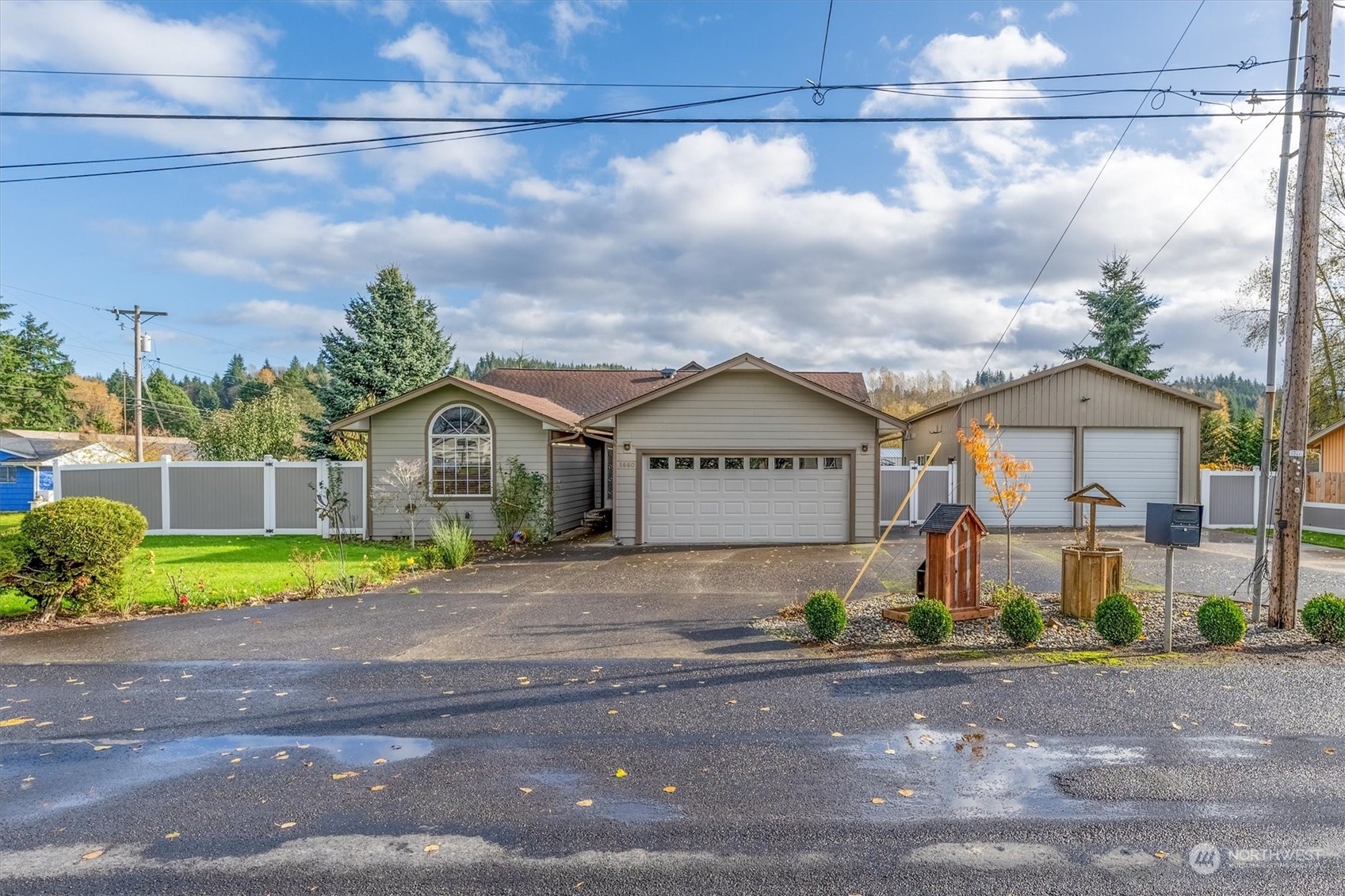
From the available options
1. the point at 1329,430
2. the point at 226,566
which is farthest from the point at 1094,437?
the point at 226,566

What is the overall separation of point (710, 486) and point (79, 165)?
1154 cm

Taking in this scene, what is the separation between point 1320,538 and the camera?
16.4 metres

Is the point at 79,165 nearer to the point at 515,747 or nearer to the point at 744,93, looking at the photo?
the point at 744,93

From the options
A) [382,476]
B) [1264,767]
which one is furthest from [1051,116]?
[382,476]

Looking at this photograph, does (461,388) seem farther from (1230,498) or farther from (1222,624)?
(1230,498)

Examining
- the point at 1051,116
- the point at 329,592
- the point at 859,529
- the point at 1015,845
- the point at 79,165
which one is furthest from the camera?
the point at 859,529

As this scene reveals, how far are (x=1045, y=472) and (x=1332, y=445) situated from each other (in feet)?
30.9

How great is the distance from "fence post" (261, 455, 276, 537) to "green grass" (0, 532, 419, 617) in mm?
327

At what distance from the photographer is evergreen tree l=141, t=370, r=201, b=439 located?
57.9 m

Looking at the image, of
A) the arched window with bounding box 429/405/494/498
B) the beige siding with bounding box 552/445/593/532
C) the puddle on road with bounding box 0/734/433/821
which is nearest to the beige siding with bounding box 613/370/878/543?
the beige siding with bounding box 552/445/593/532

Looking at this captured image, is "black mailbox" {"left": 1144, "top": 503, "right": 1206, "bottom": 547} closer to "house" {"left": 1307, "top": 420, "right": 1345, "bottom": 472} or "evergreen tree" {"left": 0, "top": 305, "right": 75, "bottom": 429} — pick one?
"house" {"left": 1307, "top": 420, "right": 1345, "bottom": 472}

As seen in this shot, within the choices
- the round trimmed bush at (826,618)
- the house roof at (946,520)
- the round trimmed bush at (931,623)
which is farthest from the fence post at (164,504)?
the round trimmed bush at (931,623)

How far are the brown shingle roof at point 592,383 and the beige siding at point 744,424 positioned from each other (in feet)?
26.7

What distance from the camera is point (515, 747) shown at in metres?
4.57
